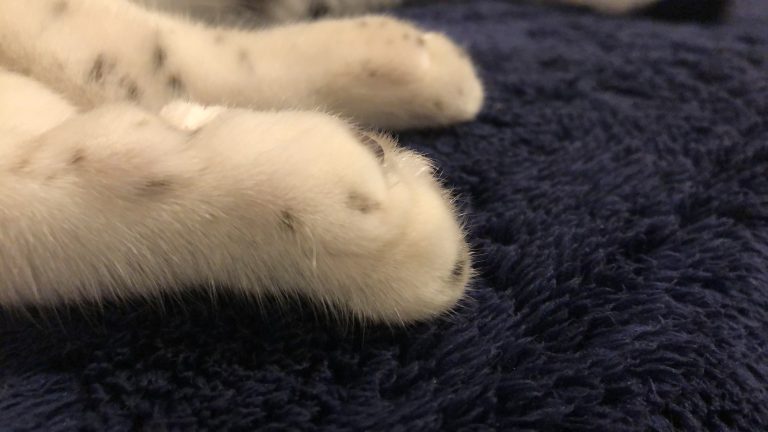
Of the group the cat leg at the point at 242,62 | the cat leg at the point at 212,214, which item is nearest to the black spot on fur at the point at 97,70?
the cat leg at the point at 242,62

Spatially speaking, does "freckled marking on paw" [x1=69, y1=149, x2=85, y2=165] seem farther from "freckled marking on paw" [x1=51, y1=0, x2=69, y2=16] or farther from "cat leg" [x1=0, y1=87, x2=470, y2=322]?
"freckled marking on paw" [x1=51, y1=0, x2=69, y2=16]

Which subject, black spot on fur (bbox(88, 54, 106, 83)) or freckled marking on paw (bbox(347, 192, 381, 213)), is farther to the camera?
black spot on fur (bbox(88, 54, 106, 83))

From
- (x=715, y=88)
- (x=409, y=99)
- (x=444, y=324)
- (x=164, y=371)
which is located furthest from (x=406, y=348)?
(x=715, y=88)

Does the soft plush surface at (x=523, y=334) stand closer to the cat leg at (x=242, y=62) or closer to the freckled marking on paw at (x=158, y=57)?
the cat leg at (x=242, y=62)

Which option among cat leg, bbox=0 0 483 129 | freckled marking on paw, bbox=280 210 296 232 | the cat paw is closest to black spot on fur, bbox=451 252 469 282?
the cat paw

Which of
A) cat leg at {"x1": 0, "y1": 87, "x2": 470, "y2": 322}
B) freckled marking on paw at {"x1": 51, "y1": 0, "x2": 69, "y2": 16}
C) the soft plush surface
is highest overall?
freckled marking on paw at {"x1": 51, "y1": 0, "x2": 69, "y2": 16}

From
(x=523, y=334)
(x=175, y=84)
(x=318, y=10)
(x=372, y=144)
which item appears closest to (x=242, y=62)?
(x=175, y=84)

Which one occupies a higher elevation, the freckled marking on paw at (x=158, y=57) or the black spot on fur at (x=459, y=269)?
the freckled marking on paw at (x=158, y=57)
